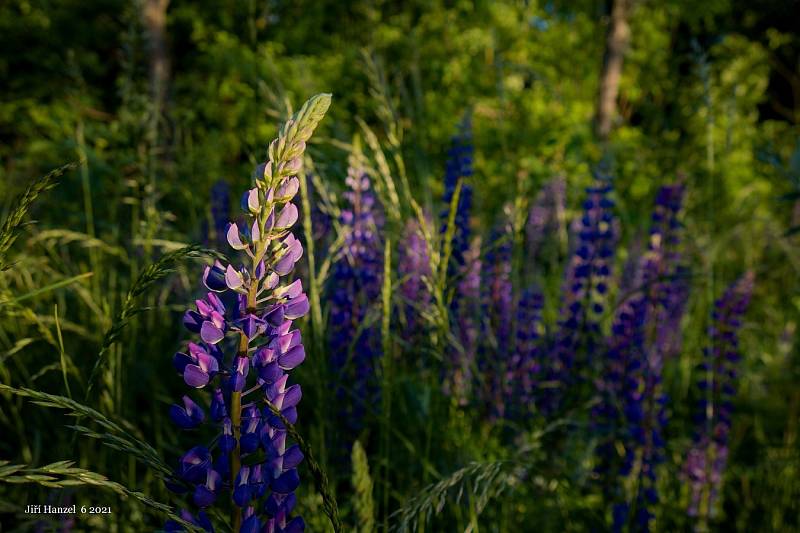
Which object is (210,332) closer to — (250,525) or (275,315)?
(275,315)

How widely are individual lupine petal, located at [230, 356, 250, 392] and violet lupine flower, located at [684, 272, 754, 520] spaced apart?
5.11 ft

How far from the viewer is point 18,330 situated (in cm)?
204

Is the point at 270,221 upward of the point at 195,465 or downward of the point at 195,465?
upward

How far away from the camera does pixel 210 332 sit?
2.58ft

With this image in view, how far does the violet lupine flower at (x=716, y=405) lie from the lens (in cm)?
194

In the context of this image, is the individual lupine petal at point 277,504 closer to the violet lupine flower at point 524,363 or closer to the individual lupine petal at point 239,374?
the individual lupine petal at point 239,374

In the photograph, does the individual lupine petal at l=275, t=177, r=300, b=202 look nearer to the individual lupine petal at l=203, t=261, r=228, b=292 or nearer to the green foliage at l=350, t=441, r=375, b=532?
the individual lupine petal at l=203, t=261, r=228, b=292

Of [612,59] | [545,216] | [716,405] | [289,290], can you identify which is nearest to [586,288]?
[716,405]

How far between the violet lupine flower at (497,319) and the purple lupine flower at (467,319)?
4cm

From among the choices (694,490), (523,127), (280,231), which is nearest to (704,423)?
(694,490)

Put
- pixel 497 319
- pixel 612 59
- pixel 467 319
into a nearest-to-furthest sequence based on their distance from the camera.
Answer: pixel 497 319 < pixel 467 319 < pixel 612 59

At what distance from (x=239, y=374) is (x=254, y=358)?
0.03 m

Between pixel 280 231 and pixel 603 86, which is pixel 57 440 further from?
pixel 603 86

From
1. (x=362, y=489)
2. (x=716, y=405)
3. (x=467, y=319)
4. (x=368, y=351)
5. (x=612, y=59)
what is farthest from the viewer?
(x=612, y=59)
